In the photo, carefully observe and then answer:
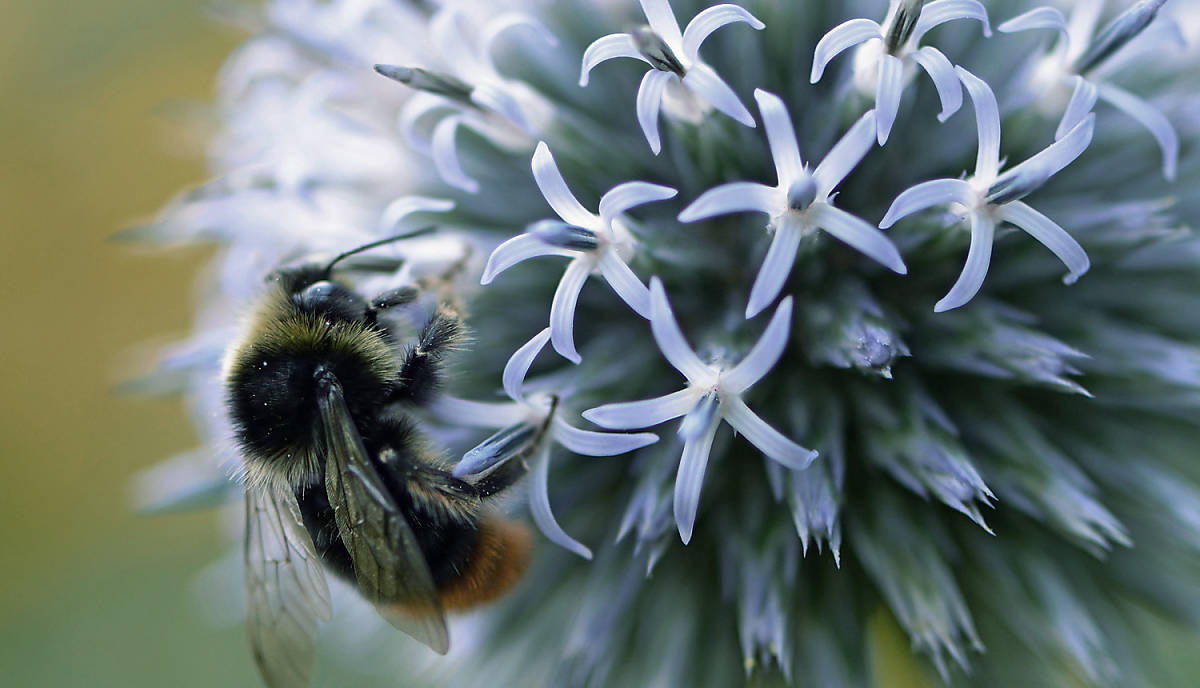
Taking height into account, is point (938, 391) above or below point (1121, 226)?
below

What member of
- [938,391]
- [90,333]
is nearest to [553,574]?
[938,391]

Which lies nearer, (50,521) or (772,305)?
(772,305)

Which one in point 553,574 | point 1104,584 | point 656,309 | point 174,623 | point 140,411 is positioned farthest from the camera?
point 140,411

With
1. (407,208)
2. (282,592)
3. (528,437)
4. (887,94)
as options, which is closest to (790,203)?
(887,94)

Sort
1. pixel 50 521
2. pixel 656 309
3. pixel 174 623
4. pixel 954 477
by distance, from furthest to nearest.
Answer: pixel 50 521 → pixel 174 623 → pixel 954 477 → pixel 656 309

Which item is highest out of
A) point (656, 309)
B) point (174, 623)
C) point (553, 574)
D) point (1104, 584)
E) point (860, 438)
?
point (656, 309)

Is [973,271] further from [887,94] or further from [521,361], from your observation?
[521,361]

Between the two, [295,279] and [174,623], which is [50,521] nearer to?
[174,623]

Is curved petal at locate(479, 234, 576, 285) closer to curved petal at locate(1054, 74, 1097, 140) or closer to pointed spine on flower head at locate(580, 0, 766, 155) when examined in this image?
pointed spine on flower head at locate(580, 0, 766, 155)
